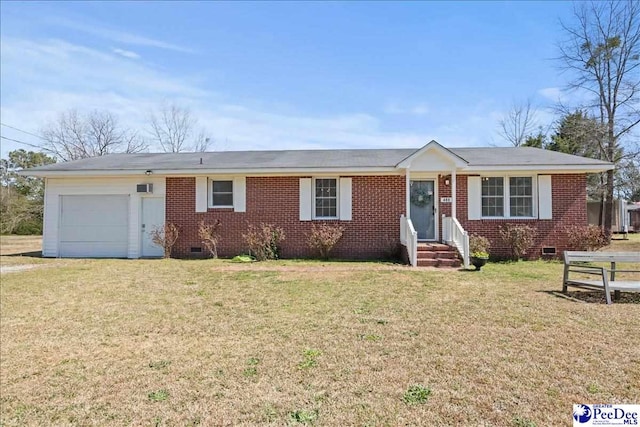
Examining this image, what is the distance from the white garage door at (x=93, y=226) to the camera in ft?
Result: 46.8

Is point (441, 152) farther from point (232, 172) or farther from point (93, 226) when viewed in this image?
point (93, 226)

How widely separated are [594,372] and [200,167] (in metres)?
12.4

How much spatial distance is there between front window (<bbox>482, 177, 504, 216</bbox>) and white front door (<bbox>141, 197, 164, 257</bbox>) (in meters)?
11.5

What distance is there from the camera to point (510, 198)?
1331 cm

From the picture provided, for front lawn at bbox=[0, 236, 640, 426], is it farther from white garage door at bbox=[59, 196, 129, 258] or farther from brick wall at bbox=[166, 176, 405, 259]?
white garage door at bbox=[59, 196, 129, 258]

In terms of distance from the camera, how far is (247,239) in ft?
43.3

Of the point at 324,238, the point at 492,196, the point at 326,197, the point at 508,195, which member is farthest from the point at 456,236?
the point at 326,197

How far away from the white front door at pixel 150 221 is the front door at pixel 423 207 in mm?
9055

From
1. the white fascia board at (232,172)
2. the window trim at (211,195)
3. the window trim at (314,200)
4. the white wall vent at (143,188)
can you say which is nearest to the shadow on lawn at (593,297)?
the white fascia board at (232,172)

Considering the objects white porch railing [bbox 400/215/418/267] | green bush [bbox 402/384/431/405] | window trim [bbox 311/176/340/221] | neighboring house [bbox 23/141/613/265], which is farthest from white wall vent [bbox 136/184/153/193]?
green bush [bbox 402/384/431/405]

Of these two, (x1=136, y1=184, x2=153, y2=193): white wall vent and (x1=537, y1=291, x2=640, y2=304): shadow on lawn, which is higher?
(x1=136, y1=184, x2=153, y2=193): white wall vent

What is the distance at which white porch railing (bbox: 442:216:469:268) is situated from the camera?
36.2ft

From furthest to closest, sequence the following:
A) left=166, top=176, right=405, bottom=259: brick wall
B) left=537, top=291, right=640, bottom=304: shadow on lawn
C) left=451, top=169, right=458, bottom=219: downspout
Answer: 1. left=166, top=176, right=405, bottom=259: brick wall
2. left=451, top=169, right=458, bottom=219: downspout
3. left=537, top=291, right=640, bottom=304: shadow on lawn

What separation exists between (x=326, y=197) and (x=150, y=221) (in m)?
6.50
